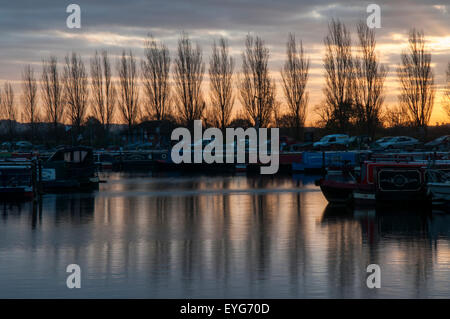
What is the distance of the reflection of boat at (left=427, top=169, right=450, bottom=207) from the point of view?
91.1 feet

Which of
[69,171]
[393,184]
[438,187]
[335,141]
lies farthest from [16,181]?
[335,141]

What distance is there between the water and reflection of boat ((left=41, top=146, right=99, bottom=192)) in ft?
32.7

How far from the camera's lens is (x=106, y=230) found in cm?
2336

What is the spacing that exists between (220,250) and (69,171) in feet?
89.6

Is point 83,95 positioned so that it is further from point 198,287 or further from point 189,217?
point 198,287

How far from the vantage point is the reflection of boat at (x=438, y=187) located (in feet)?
91.1

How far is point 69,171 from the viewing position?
44.0m

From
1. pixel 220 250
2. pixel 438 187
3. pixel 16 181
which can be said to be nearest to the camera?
pixel 220 250

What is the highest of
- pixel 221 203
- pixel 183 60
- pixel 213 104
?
pixel 183 60

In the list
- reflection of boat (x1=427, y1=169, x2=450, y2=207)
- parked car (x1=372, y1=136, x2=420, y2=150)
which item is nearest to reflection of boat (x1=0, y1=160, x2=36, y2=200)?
reflection of boat (x1=427, y1=169, x2=450, y2=207)

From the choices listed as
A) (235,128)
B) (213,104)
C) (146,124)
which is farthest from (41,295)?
(146,124)

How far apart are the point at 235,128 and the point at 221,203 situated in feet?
179

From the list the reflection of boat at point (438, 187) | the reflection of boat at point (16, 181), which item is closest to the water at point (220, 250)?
the reflection of boat at point (438, 187)

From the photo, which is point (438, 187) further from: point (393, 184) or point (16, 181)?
point (16, 181)
